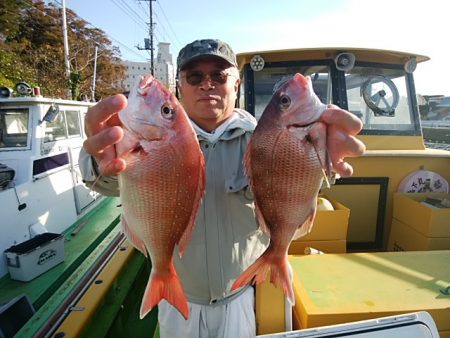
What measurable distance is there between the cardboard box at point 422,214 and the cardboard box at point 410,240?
0.16 ft

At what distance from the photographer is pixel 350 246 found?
3812 millimetres

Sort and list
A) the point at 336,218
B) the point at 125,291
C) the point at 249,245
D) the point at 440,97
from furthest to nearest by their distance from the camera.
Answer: the point at 440,97 < the point at 125,291 < the point at 336,218 < the point at 249,245

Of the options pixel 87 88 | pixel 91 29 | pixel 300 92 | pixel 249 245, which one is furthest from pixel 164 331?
pixel 91 29

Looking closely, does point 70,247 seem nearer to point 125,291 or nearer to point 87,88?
point 125,291

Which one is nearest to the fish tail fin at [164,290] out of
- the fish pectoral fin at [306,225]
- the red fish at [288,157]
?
the red fish at [288,157]

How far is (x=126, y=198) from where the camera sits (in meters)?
1.37

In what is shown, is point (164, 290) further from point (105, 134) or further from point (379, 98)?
point (379, 98)

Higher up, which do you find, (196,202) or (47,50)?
(47,50)

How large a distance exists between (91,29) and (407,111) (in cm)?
3784

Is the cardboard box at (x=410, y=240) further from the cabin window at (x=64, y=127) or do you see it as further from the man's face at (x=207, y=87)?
the cabin window at (x=64, y=127)

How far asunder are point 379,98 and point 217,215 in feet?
11.6

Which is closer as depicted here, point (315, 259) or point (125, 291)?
point (315, 259)

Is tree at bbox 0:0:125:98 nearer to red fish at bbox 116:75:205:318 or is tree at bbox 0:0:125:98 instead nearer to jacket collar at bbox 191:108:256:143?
jacket collar at bbox 191:108:256:143

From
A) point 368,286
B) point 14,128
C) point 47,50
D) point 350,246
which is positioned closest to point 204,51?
point 368,286
